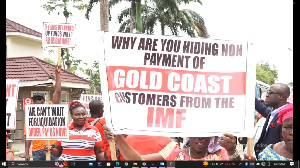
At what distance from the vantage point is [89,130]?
4.18m

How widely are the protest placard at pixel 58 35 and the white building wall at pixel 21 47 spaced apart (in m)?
8.48

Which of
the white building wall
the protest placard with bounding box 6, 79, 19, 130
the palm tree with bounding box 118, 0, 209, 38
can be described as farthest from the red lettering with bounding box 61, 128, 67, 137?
the palm tree with bounding box 118, 0, 209, 38

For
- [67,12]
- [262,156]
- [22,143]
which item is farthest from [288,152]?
[22,143]

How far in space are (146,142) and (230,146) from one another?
1075 mm

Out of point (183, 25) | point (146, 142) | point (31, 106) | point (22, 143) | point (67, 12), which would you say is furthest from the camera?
point (183, 25)

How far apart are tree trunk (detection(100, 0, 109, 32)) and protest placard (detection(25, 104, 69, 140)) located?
6325 mm

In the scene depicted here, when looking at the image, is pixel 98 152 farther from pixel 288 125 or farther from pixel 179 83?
pixel 288 125

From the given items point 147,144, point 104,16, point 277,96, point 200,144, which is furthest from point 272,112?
point 104,16

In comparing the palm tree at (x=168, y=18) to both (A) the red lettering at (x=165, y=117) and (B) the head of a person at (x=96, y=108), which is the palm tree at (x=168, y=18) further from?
(A) the red lettering at (x=165, y=117)

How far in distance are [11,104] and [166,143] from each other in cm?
129

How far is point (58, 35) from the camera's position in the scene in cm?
470

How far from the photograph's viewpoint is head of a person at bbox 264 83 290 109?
4289 millimetres

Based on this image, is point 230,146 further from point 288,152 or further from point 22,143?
point 22,143
